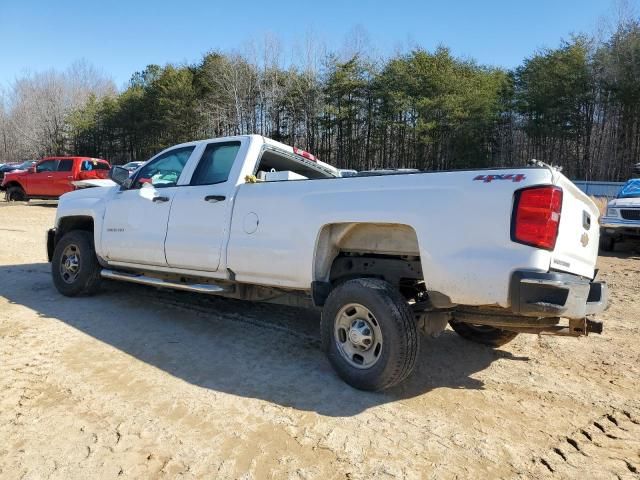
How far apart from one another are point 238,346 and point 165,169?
7.75 feet

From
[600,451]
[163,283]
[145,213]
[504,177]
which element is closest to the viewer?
[600,451]

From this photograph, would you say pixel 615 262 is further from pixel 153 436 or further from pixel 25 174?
pixel 25 174

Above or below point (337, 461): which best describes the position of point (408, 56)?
above

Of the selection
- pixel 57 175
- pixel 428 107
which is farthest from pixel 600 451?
pixel 428 107

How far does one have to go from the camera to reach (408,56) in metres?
37.2

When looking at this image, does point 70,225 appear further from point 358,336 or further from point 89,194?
point 358,336

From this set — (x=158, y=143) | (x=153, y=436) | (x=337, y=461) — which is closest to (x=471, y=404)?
(x=337, y=461)

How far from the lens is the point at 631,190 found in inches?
513

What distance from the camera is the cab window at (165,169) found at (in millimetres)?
5566

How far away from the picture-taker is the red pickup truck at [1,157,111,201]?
19672 mm

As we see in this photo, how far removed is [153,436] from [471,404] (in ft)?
7.08

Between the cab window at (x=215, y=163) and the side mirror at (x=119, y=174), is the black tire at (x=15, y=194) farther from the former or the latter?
the cab window at (x=215, y=163)

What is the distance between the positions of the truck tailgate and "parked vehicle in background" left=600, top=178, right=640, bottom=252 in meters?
9.14

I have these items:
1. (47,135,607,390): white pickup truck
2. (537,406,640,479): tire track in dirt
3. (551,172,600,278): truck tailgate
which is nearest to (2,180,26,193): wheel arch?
(47,135,607,390): white pickup truck
